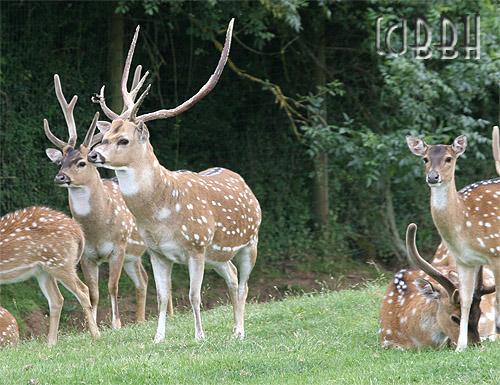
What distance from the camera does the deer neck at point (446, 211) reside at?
8617 mm

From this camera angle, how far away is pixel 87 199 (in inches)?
452

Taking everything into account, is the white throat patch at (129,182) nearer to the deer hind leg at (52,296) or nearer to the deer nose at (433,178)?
the deer hind leg at (52,296)

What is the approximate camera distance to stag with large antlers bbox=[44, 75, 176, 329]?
36.8 ft

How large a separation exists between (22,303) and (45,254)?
3739 millimetres

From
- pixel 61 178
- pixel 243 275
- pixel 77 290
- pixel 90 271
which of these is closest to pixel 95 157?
pixel 77 290

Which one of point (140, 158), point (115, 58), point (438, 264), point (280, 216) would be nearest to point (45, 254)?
point (140, 158)

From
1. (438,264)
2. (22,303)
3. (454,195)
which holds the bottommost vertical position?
(22,303)

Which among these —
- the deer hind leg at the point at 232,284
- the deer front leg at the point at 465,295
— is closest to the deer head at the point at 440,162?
the deer front leg at the point at 465,295

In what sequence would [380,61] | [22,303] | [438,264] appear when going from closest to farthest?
[438,264]
[22,303]
[380,61]

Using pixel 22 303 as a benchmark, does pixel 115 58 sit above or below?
above

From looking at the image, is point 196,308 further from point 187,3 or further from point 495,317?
point 187,3

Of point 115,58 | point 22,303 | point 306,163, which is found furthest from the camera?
point 306,163

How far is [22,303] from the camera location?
1341 centimetres

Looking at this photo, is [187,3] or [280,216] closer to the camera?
[187,3]
